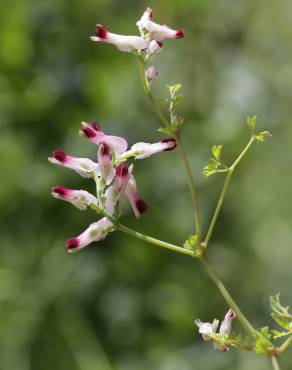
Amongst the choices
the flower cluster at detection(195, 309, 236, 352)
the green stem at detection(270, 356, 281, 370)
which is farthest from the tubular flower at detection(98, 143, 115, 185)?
the green stem at detection(270, 356, 281, 370)

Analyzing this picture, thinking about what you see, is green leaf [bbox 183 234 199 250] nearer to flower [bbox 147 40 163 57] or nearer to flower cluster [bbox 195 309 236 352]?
flower cluster [bbox 195 309 236 352]

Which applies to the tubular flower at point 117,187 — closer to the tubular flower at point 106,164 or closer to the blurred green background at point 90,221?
the tubular flower at point 106,164

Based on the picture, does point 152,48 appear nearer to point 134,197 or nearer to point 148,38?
point 148,38

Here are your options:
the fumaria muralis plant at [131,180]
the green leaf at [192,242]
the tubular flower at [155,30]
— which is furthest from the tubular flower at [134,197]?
the tubular flower at [155,30]

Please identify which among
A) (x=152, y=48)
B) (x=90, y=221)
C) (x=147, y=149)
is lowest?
(x=90, y=221)

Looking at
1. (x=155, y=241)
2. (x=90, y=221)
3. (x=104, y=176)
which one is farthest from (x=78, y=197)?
(x=90, y=221)

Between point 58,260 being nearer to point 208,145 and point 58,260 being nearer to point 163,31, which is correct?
point 208,145
